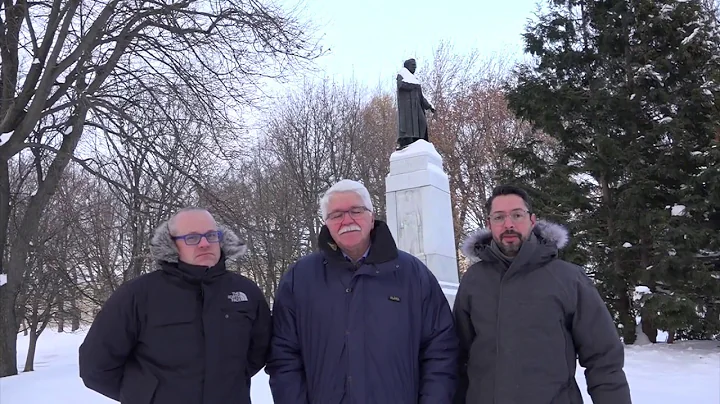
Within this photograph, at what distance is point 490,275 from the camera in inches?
95.8

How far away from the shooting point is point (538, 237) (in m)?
2.52

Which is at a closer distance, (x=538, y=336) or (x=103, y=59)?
(x=538, y=336)

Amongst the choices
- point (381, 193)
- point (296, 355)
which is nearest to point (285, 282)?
point (296, 355)

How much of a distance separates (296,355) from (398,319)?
440 millimetres

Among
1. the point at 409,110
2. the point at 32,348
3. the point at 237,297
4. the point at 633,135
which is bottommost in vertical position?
the point at 32,348

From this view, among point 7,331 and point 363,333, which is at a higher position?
point 363,333

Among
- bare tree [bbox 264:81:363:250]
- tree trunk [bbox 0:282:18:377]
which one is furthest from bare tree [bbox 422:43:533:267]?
tree trunk [bbox 0:282:18:377]

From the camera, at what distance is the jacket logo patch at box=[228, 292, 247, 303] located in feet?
8.02

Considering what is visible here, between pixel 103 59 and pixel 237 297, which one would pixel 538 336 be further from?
pixel 103 59

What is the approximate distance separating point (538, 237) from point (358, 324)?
32.9 inches

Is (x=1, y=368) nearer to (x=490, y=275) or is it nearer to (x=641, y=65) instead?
(x=490, y=275)

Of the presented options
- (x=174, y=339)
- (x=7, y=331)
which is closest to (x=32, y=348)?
(x=7, y=331)

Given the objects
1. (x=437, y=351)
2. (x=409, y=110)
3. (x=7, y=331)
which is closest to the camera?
(x=437, y=351)

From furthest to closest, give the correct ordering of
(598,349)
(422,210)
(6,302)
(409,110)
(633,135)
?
(633,135) < (6,302) < (409,110) < (422,210) < (598,349)
